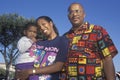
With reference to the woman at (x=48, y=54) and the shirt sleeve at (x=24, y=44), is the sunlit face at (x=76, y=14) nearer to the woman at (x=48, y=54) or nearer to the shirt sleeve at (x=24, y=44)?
the woman at (x=48, y=54)

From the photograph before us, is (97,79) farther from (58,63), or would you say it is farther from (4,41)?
(4,41)

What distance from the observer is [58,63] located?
3.88 m

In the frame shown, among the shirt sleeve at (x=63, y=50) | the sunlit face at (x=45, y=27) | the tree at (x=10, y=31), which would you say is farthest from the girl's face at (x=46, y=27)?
the tree at (x=10, y=31)

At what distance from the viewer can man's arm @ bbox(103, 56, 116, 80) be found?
396 cm

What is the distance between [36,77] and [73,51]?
57 centimetres

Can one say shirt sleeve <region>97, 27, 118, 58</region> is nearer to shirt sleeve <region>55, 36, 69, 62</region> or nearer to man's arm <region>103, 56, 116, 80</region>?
man's arm <region>103, 56, 116, 80</region>

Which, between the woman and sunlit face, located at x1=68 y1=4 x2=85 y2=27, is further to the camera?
sunlit face, located at x1=68 y1=4 x2=85 y2=27

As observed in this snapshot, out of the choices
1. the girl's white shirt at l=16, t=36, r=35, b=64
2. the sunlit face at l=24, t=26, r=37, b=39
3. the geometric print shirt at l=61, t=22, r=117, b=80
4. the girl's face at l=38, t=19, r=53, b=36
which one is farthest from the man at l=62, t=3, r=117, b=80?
the sunlit face at l=24, t=26, r=37, b=39

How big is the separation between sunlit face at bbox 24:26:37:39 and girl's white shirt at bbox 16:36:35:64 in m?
0.25

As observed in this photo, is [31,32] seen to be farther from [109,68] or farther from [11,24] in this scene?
[11,24]

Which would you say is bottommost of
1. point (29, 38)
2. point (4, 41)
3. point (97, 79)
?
point (97, 79)

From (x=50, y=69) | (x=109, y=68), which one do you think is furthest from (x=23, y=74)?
(x=109, y=68)

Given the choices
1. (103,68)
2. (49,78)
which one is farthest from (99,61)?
(49,78)

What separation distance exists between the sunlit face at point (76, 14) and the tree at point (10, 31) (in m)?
31.7
